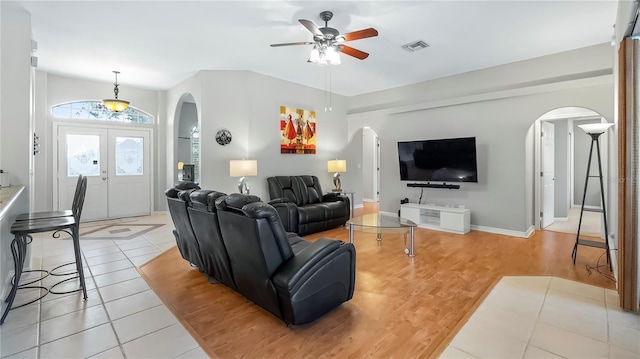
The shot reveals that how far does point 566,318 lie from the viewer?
236 cm

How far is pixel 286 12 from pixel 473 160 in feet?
12.9

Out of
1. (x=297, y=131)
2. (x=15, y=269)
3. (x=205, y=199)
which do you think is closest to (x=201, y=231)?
(x=205, y=199)

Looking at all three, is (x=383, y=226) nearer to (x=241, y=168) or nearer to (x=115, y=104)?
(x=241, y=168)

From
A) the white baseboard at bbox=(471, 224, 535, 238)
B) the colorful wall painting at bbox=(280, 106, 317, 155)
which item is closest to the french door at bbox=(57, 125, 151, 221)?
the colorful wall painting at bbox=(280, 106, 317, 155)

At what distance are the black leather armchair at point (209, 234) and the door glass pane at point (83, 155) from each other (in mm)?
4859

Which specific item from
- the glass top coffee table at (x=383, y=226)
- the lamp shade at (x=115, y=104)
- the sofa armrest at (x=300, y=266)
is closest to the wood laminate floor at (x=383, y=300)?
the glass top coffee table at (x=383, y=226)

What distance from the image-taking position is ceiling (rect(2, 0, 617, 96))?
326 centimetres

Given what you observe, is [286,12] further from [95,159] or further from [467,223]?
[95,159]

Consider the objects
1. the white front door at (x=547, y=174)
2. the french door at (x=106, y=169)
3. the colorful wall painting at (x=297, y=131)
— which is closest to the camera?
the white front door at (x=547, y=174)

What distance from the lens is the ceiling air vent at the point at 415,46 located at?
4.19 metres

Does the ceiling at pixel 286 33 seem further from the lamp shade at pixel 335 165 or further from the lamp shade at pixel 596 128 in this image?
the lamp shade at pixel 335 165

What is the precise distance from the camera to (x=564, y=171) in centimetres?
635

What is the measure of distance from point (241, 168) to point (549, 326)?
4390 mm

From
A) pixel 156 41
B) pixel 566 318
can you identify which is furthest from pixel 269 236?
pixel 156 41
